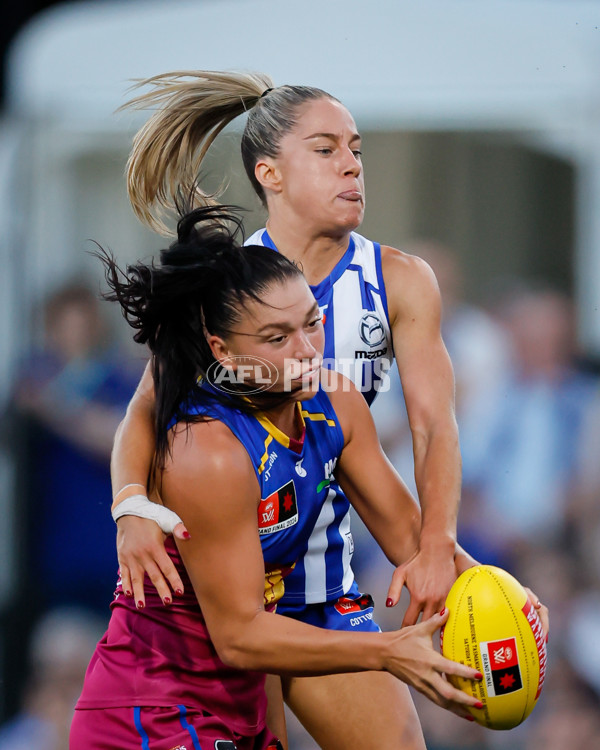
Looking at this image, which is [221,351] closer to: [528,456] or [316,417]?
[316,417]

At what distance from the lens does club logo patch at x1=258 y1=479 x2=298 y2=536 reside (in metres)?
2.84

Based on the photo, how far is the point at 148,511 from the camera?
288 centimetres

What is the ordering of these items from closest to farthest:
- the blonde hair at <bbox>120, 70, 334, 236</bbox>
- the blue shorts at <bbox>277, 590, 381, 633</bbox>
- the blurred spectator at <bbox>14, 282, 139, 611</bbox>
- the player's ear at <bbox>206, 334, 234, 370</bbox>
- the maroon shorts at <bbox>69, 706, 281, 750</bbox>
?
the maroon shorts at <bbox>69, 706, 281, 750</bbox>, the player's ear at <bbox>206, 334, 234, 370</bbox>, the blue shorts at <bbox>277, 590, 381, 633</bbox>, the blonde hair at <bbox>120, 70, 334, 236</bbox>, the blurred spectator at <bbox>14, 282, 139, 611</bbox>

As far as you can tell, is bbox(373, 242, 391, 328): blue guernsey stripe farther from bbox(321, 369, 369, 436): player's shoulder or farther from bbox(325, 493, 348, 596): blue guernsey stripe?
bbox(325, 493, 348, 596): blue guernsey stripe

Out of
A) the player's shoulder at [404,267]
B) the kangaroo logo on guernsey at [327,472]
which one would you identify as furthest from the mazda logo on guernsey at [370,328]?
the kangaroo logo on guernsey at [327,472]

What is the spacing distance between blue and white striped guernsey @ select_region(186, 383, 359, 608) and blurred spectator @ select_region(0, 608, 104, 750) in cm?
336

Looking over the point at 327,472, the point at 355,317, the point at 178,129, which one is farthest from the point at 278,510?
the point at 178,129

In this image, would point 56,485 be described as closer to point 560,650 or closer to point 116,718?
point 560,650

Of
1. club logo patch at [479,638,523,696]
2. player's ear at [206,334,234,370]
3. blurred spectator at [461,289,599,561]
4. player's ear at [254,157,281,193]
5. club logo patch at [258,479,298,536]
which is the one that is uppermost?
player's ear at [254,157,281,193]

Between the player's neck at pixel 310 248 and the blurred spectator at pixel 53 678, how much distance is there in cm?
355

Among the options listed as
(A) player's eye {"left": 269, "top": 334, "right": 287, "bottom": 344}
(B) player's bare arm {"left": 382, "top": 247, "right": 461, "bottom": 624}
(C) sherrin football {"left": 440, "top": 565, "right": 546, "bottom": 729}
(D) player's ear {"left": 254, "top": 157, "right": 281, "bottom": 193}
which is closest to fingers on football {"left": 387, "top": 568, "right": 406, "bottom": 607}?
(B) player's bare arm {"left": 382, "top": 247, "right": 461, "bottom": 624}

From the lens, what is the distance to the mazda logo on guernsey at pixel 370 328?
358cm

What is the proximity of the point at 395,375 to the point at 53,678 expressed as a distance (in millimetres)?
2637

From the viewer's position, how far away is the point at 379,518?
321 cm
